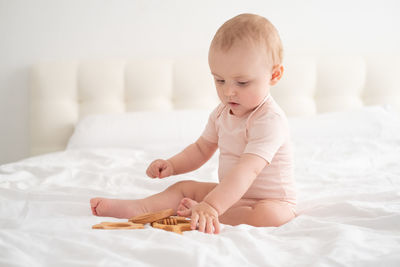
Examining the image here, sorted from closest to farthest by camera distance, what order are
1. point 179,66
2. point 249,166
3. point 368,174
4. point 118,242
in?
point 118,242 < point 249,166 < point 368,174 < point 179,66

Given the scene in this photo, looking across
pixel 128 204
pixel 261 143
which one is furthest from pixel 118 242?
pixel 261 143

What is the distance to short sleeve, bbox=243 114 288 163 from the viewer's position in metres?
0.98

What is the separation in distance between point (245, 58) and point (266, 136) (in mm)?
199

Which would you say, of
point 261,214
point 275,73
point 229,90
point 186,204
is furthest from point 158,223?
point 275,73

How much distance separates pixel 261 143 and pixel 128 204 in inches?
14.4

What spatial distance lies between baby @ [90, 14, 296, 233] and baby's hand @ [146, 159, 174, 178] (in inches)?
2.8

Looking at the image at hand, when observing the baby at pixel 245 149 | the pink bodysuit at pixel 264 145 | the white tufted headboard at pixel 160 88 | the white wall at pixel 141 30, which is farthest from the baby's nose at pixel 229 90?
the white wall at pixel 141 30

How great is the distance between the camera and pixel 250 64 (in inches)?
38.1

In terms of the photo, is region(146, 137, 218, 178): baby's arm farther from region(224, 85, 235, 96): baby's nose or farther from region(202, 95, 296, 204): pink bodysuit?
region(224, 85, 235, 96): baby's nose

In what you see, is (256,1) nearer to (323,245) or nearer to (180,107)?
(180,107)

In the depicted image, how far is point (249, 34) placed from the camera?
97cm

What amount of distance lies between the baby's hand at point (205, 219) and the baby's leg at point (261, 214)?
0.43ft

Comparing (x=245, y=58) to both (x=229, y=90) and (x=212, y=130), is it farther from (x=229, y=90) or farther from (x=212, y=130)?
(x=212, y=130)

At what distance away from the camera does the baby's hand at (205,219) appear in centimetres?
82
